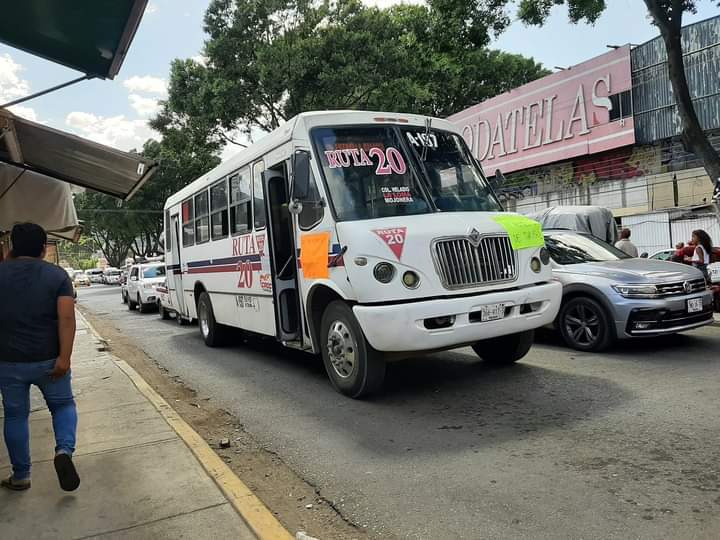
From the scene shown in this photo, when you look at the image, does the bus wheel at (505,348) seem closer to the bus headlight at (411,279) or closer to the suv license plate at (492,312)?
the suv license plate at (492,312)

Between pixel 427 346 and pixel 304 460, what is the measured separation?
145 centimetres

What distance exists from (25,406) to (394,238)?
3.06m

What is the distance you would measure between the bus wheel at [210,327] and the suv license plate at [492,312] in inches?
226

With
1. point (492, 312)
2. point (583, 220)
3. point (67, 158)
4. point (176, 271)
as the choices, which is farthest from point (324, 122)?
point (583, 220)

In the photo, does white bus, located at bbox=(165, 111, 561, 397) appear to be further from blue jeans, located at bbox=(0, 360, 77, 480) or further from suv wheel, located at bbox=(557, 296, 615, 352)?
blue jeans, located at bbox=(0, 360, 77, 480)

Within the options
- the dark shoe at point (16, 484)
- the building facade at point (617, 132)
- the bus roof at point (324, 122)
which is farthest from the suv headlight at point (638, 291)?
the building facade at point (617, 132)

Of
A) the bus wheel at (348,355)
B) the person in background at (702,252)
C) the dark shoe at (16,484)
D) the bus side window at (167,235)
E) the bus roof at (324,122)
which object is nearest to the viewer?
the dark shoe at (16,484)

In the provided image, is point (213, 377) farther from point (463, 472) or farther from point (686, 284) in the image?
point (686, 284)

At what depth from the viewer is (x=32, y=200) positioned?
6777 mm

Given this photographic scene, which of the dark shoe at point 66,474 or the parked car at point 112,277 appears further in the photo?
the parked car at point 112,277

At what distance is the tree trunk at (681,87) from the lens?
11.3 meters

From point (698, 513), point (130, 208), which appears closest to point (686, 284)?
point (698, 513)

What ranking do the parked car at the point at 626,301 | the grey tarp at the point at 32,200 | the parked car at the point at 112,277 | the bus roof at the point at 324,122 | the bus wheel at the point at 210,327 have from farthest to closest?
the parked car at the point at 112,277 → the bus wheel at the point at 210,327 → the parked car at the point at 626,301 → the grey tarp at the point at 32,200 → the bus roof at the point at 324,122

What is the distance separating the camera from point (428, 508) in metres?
3.54
